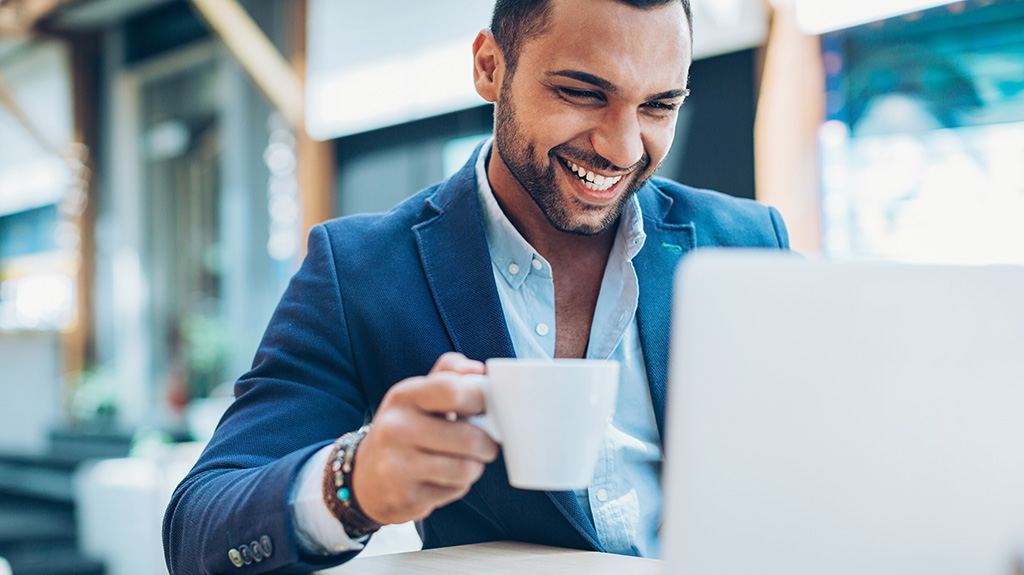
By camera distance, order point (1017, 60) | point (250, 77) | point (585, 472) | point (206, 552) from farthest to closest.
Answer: point (250, 77) < point (1017, 60) < point (206, 552) < point (585, 472)

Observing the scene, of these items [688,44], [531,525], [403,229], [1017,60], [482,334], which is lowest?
[531,525]

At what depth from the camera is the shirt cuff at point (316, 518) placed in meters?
0.83

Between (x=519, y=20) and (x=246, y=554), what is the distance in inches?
31.6

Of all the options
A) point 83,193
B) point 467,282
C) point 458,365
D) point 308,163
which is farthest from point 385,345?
point 83,193

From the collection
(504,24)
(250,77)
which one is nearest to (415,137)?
(250,77)

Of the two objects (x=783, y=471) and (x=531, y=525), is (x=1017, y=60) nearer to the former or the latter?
(x=531, y=525)

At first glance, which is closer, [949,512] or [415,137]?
[949,512]

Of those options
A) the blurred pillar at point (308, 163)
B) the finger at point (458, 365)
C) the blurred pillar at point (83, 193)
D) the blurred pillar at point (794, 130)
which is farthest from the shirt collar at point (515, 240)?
the blurred pillar at point (83, 193)

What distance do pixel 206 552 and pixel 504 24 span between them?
2.75 ft

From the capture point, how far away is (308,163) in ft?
19.7

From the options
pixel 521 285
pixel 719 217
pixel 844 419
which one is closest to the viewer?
pixel 844 419

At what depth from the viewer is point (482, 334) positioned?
1163 millimetres

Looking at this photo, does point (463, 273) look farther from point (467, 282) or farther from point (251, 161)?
point (251, 161)

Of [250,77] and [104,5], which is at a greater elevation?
[104,5]
